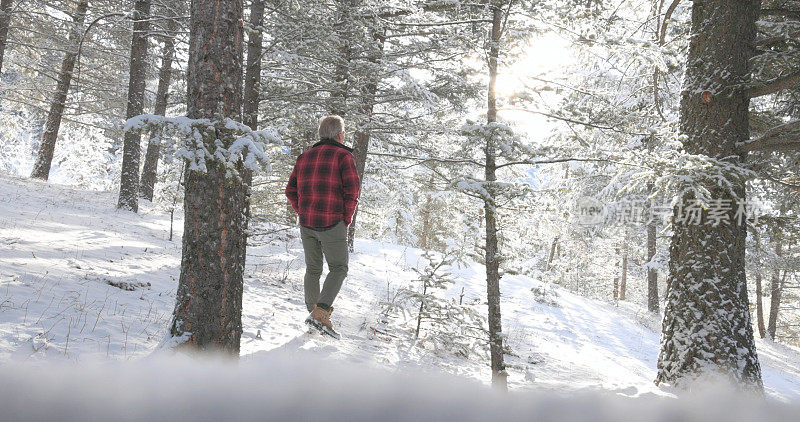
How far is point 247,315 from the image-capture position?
199 inches

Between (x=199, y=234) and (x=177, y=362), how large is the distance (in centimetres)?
257

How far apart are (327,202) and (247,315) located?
199 centimetres

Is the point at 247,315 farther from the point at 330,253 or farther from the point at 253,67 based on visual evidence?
the point at 253,67

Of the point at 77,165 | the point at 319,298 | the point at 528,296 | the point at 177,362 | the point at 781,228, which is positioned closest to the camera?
the point at 177,362

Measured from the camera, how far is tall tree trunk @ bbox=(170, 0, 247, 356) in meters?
2.93

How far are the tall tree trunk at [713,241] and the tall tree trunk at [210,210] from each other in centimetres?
466

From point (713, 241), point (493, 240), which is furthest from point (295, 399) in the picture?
point (713, 241)

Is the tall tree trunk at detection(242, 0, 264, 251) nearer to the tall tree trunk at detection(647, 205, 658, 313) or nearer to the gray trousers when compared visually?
the gray trousers

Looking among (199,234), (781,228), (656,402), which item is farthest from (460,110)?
(656,402)

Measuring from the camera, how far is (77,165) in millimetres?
26688

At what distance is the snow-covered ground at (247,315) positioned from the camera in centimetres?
303

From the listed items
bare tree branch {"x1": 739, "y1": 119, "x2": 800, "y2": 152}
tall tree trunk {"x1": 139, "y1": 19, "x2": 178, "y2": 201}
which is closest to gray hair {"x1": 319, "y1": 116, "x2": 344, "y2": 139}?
bare tree branch {"x1": 739, "y1": 119, "x2": 800, "y2": 152}

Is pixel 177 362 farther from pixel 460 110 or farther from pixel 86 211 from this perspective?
pixel 86 211

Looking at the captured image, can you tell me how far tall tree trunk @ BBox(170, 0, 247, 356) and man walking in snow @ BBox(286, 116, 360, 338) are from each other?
1.26 meters
